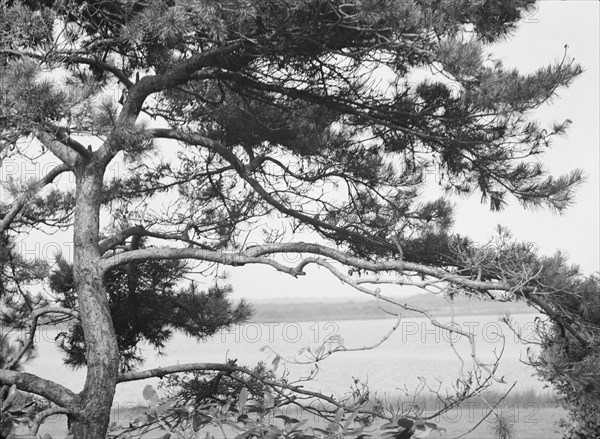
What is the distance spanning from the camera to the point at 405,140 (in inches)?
195

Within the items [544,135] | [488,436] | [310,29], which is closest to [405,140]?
[544,135]

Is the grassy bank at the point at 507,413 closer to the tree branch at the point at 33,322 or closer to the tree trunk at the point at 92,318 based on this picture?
the tree branch at the point at 33,322

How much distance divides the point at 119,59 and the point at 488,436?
17.0 ft

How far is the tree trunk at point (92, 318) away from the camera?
3861mm

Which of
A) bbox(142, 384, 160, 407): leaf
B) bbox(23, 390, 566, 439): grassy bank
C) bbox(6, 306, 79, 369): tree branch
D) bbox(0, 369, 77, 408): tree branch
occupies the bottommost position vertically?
bbox(23, 390, 566, 439): grassy bank

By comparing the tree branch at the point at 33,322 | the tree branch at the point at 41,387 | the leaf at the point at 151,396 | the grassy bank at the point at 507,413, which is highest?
the tree branch at the point at 33,322

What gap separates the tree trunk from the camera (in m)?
3.86

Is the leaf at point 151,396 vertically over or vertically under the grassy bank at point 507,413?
over

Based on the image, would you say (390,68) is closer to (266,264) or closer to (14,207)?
(266,264)

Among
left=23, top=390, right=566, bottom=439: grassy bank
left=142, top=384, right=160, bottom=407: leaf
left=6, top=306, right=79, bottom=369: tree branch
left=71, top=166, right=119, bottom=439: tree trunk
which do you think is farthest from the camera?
left=23, top=390, right=566, bottom=439: grassy bank

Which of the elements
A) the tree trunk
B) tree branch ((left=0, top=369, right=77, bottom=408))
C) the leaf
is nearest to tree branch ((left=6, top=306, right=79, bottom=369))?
the tree trunk

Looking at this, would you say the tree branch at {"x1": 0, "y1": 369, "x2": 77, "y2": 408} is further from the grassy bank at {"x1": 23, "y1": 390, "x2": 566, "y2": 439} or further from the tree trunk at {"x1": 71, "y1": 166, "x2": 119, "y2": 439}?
the grassy bank at {"x1": 23, "y1": 390, "x2": 566, "y2": 439}

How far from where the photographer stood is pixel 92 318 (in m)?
4.05

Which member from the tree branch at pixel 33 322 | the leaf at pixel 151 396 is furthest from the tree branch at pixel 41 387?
the leaf at pixel 151 396
